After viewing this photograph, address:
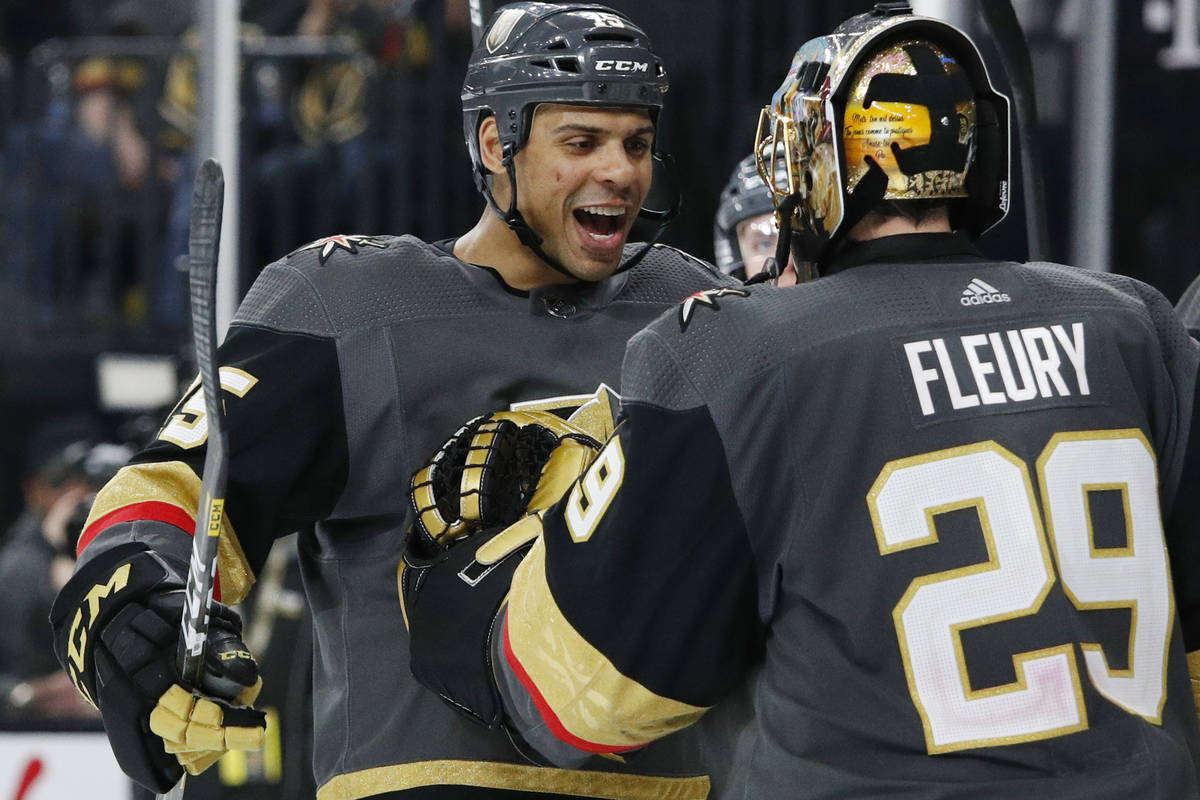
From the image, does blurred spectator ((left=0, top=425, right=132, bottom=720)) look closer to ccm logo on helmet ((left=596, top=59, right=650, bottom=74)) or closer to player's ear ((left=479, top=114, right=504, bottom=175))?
Answer: player's ear ((left=479, top=114, right=504, bottom=175))

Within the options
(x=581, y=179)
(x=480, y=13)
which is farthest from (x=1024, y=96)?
(x=480, y=13)

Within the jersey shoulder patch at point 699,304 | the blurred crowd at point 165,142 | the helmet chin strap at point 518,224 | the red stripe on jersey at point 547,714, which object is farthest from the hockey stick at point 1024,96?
the blurred crowd at point 165,142

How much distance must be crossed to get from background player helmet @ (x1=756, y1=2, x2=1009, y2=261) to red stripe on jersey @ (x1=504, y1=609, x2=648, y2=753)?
504mm

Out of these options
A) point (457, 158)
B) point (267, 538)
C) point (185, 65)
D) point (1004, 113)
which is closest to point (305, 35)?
point (185, 65)

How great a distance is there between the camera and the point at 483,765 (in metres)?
2.10

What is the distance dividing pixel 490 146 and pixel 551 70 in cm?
17

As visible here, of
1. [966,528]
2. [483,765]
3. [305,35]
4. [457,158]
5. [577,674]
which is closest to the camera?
[966,528]

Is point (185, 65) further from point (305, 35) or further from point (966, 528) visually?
point (966, 528)

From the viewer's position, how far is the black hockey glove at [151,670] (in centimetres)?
182

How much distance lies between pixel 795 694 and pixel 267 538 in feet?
2.63

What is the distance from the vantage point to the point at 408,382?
215cm

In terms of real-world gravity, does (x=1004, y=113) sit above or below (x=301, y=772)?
above

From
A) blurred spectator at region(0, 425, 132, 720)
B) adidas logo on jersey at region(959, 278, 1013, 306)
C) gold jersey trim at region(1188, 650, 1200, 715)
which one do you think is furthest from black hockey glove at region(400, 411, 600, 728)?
blurred spectator at region(0, 425, 132, 720)

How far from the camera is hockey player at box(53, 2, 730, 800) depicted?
2.08 metres
